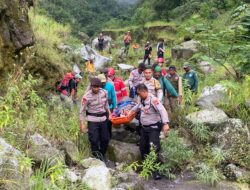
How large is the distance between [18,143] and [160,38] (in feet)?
80.4

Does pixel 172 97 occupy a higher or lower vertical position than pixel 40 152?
higher

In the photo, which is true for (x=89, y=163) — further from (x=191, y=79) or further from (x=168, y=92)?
(x=191, y=79)

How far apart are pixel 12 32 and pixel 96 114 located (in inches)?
133

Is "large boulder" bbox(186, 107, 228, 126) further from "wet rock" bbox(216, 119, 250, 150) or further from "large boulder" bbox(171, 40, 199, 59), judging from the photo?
"large boulder" bbox(171, 40, 199, 59)

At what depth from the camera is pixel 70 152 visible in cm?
633

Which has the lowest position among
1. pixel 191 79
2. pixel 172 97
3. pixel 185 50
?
pixel 172 97

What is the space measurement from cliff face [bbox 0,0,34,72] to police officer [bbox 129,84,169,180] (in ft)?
11.5

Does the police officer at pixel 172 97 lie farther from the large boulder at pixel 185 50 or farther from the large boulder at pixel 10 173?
the large boulder at pixel 185 50

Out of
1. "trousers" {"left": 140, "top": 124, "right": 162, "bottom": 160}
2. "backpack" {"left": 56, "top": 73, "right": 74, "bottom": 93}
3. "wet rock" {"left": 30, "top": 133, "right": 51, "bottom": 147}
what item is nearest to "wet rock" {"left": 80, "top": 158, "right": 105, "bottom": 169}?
"wet rock" {"left": 30, "top": 133, "right": 51, "bottom": 147}

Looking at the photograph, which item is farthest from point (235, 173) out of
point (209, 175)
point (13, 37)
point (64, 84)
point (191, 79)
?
point (64, 84)

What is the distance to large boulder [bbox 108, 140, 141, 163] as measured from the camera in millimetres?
7098

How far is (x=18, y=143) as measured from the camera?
533 centimetres

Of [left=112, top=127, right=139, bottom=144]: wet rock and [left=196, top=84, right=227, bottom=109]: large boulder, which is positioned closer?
[left=112, top=127, right=139, bottom=144]: wet rock

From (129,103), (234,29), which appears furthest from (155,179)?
(234,29)
